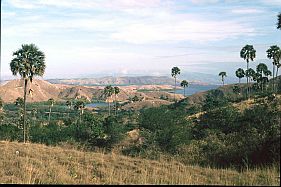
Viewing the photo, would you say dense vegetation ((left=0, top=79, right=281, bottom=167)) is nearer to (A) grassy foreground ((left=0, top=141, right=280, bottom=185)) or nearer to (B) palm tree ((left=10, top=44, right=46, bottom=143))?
(A) grassy foreground ((left=0, top=141, right=280, bottom=185))

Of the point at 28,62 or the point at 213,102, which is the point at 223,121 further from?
the point at 213,102

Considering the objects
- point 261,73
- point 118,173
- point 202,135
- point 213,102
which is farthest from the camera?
point 261,73

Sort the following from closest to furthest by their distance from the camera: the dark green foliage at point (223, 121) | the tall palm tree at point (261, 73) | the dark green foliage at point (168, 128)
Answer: the dark green foliage at point (223, 121), the dark green foliage at point (168, 128), the tall palm tree at point (261, 73)

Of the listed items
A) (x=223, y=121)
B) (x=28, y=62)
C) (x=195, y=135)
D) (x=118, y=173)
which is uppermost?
(x=28, y=62)

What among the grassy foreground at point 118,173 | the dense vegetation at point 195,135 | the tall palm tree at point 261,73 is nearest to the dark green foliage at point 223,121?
the dense vegetation at point 195,135

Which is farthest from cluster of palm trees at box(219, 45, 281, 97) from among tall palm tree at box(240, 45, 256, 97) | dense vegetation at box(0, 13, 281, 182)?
dense vegetation at box(0, 13, 281, 182)

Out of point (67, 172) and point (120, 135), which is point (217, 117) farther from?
point (67, 172)

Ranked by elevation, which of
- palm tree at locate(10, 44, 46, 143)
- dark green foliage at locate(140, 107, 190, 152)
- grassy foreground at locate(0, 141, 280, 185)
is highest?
palm tree at locate(10, 44, 46, 143)

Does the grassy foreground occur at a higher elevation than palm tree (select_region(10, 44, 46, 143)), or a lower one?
lower

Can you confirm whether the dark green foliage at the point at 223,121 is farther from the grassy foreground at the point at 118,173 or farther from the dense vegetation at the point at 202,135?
the grassy foreground at the point at 118,173

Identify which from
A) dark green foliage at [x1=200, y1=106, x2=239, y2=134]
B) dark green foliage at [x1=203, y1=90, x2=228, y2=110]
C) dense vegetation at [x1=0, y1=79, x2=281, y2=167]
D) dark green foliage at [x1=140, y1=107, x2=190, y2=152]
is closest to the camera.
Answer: dense vegetation at [x1=0, y1=79, x2=281, y2=167]

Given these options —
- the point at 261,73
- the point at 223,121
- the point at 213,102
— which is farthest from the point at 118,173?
the point at 261,73

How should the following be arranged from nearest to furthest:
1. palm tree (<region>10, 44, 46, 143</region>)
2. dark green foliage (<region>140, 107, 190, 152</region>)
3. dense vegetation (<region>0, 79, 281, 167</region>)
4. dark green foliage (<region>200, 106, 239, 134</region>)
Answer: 1. dense vegetation (<region>0, 79, 281, 167</region>)
2. dark green foliage (<region>200, 106, 239, 134</region>)
3. dark green foliage (<region>140, 107, 190, 152</region>)
4. palm tree (<region>10, 44, 46, 143</region>)
